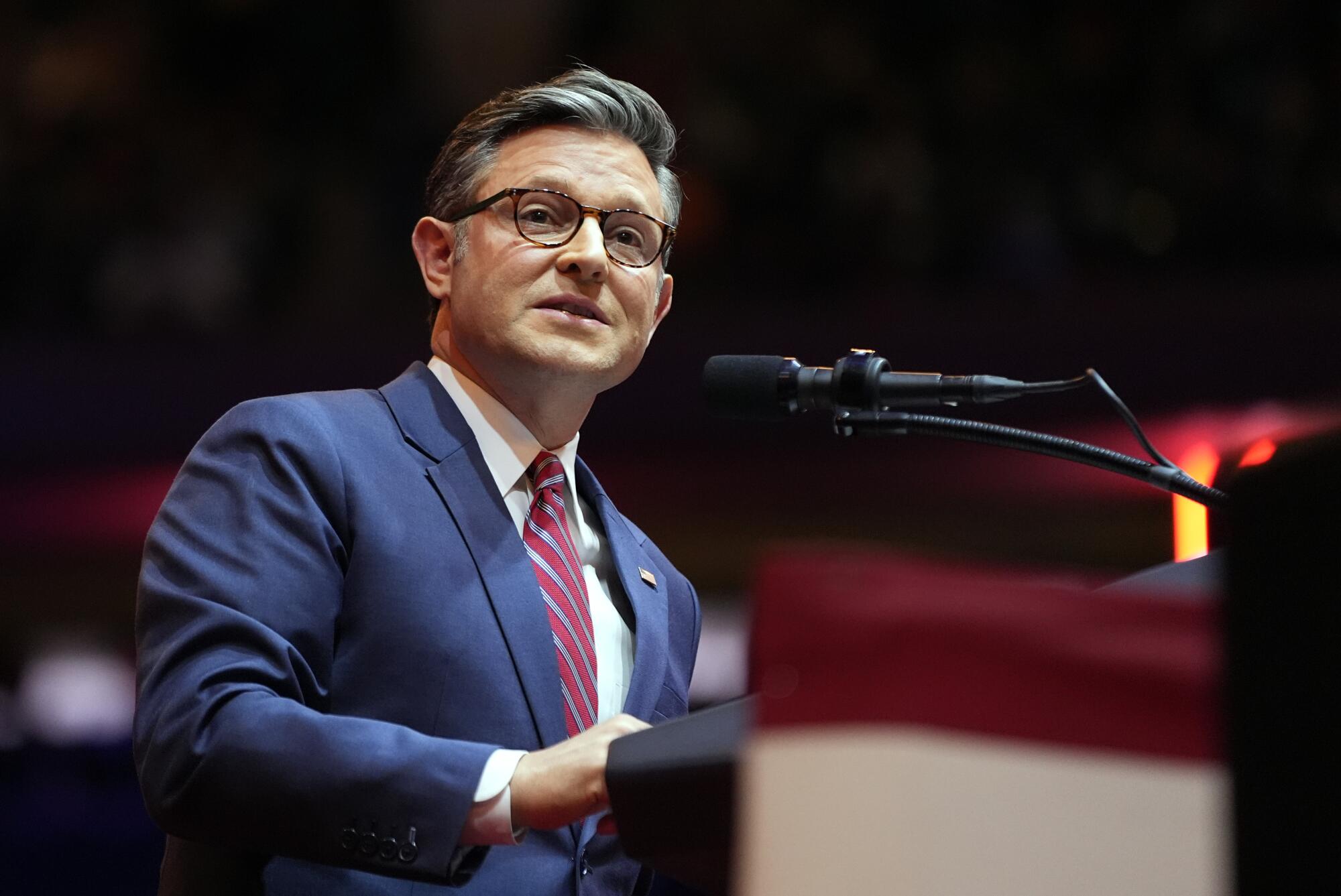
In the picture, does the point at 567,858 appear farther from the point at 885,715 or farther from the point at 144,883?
→ the point at 144,883

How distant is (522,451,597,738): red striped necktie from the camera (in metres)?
1.64

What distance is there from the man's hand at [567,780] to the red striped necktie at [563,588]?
Answer: 14.4 inches

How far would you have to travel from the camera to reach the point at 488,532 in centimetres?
166

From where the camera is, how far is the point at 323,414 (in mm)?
1655

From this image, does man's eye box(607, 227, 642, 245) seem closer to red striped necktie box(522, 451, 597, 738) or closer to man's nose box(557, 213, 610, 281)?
man's nose box(557, 213, 610, 281)

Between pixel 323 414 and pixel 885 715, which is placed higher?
pixel 323 414

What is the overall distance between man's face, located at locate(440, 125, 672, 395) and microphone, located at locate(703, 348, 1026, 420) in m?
0.31

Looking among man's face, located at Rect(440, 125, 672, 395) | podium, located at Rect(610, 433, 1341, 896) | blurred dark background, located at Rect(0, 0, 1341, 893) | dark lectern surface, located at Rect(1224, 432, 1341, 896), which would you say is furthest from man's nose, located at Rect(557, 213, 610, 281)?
blurred dark background, located at Rect(0, 0, 1341, 893)

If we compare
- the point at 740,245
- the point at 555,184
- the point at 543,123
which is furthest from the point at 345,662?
the point at 740,245

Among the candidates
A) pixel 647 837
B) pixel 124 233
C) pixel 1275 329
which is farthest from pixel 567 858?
pixel 124 233

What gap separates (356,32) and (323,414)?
383cm

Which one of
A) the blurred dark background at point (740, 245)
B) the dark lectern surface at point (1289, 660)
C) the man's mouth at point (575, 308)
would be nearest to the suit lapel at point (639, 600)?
the man's mouth at point (575, 308)

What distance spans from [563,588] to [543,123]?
2.00 feet

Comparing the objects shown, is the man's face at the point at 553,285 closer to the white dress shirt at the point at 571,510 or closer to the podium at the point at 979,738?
the white dress shirt at the point at 571,510
